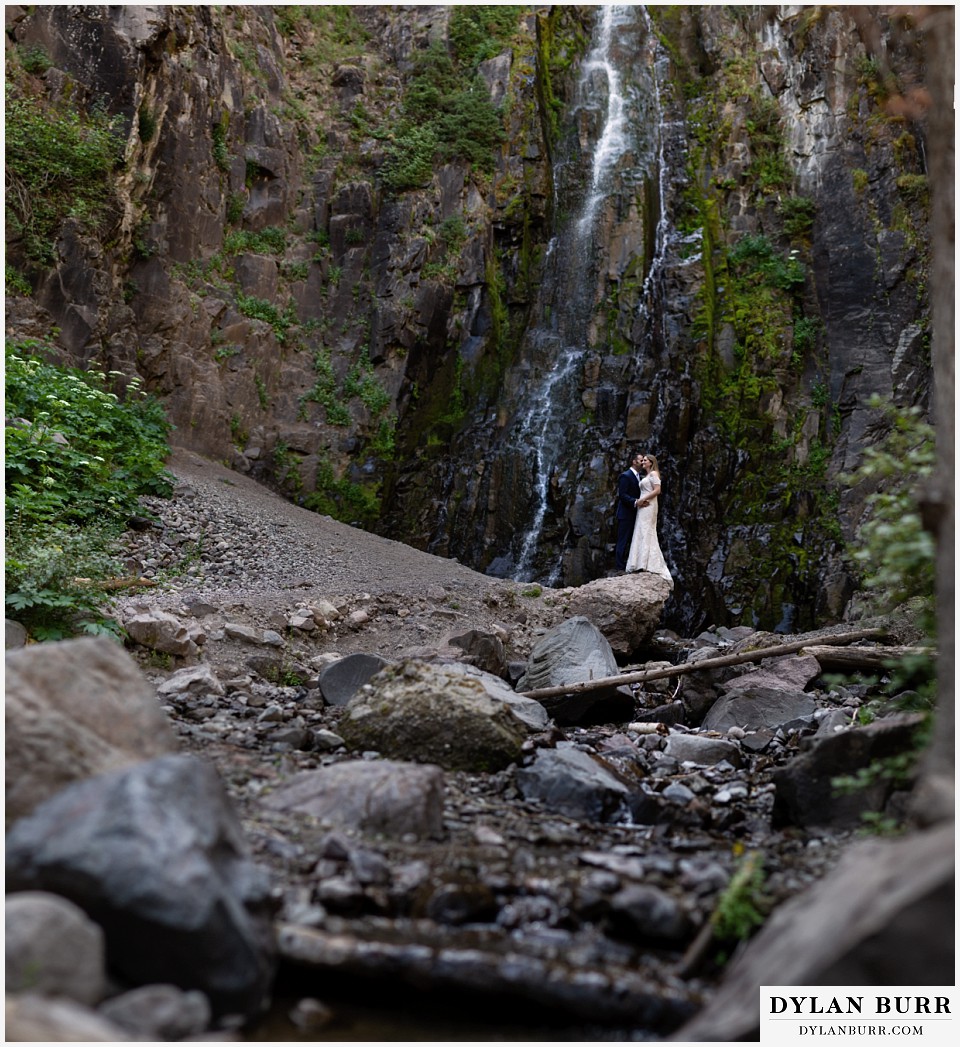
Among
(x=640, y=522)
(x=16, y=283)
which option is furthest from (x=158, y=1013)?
(x=16, y=283)

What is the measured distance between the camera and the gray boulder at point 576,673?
8.16 metres

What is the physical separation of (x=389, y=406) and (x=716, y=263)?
29.4ft

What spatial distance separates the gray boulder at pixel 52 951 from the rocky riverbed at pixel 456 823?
0.29 feet

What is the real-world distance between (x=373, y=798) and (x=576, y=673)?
4211 mm

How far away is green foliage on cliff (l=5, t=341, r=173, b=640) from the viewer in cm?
739

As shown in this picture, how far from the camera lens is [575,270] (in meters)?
20.2

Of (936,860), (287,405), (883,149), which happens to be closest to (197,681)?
(936,860)

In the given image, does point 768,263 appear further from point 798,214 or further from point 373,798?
point 373,798

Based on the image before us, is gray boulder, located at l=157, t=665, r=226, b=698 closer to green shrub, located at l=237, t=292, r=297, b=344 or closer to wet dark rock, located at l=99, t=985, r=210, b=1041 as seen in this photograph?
wet dark rock, located at l=99, t=985, r=210, b=1041

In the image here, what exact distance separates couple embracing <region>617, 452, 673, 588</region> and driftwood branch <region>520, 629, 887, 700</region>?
141 inches

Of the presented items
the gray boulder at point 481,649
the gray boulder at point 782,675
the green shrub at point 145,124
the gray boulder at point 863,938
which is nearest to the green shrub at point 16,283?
the green shrub at point 145,124

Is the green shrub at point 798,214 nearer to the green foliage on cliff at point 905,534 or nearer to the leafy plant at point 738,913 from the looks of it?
the green foliage on cliff at point 905,534

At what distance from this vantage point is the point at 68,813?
9.85ft

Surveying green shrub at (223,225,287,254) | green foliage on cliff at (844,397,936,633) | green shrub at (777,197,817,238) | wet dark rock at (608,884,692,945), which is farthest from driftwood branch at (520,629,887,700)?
green shrub at (223,225,287,254)
